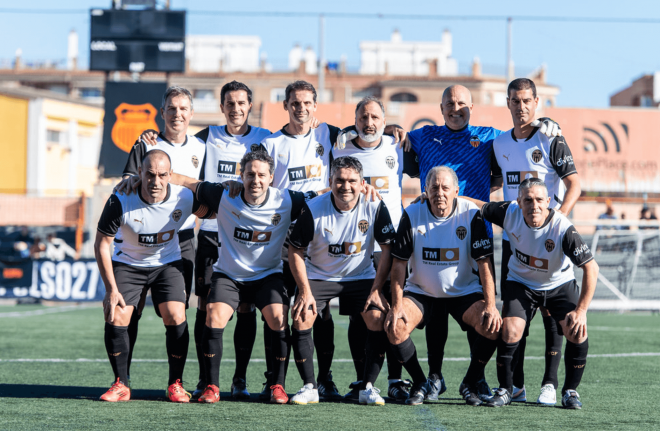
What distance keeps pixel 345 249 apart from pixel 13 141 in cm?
3423

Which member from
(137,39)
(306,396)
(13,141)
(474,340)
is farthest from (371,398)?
(13,141)

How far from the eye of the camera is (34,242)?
680 inches

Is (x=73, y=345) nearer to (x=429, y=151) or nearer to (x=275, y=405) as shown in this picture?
(x=275, y=405)

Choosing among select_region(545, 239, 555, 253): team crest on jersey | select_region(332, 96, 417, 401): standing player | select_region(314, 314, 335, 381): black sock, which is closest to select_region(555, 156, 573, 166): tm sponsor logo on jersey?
select_region(545, 239, 555, 253): team crest on jersey

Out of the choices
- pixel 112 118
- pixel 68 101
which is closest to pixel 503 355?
pixel 112 118

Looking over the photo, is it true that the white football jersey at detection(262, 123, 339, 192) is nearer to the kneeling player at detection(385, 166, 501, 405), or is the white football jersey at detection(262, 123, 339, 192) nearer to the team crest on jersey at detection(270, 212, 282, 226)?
the team crest on jersey at detection(270, 212, 282, 226)

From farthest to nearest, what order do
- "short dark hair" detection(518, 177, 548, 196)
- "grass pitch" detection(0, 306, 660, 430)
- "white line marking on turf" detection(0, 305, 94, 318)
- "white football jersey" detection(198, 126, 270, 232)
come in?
"white line marking on turf" detection(0, 305, 94, 318)
"white football jersey" detection(198, 126, 270, 232)
"short dark hair" detection(518, 177, 548, 196)
"grass pitch" detection(0, 306, 660, 430)

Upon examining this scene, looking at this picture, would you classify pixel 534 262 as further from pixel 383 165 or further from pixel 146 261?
pixel 146 261

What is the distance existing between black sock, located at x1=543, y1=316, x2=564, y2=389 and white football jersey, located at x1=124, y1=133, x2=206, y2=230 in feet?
8.97

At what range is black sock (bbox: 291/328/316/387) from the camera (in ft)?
16.9

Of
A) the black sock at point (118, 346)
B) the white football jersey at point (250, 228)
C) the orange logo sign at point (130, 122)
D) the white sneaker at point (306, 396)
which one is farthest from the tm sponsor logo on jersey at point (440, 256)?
the orange logo sign at point (130, 122)

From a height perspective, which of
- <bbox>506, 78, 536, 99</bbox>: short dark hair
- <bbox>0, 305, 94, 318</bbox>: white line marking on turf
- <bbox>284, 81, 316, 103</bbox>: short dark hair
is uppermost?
<bbox>506, 78, 536, 99</bbox>: short dark hair

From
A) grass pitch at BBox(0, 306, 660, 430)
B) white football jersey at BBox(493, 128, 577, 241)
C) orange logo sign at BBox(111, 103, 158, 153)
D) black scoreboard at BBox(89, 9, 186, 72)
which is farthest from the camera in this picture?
orange logo sign at BBox(111, 103, 158, 153)

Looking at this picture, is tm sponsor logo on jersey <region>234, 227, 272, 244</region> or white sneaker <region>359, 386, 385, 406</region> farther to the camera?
tm sponsor logo on jersey <region>234, 227, 272, 244</region>
